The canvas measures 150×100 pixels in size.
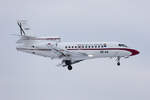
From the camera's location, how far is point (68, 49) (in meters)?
114

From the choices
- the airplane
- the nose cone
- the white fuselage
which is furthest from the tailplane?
the nose cone

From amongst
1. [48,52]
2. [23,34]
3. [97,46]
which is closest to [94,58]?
[97,46]

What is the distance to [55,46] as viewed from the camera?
113125 millimetres

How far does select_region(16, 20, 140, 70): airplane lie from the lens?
113562mm

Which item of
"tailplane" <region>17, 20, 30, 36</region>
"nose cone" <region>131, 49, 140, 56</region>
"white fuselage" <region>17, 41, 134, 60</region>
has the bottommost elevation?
"nose cone" <region>131, 49, 140, 56</region>

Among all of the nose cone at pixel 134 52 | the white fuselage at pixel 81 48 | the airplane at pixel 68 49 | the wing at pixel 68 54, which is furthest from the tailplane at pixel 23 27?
the nose cone at pixel 134 52

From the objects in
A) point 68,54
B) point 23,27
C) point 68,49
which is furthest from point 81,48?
point 23,27

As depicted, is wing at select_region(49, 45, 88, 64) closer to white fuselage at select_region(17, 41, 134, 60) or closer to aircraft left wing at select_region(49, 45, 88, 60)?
aircraft left wing at select_region(49, 45, 88, 60)

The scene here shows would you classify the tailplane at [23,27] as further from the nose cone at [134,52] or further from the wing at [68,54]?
the nose cone at [134,52]

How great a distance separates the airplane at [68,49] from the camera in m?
114

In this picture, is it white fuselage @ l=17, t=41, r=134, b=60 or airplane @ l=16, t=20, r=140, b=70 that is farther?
white fuselage @ l=17, t=41, r=134, b=60

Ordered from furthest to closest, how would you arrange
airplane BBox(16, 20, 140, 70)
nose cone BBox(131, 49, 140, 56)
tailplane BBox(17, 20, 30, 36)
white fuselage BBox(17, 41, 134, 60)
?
tailplane BBox(17, 20, 30, 36) → nose cone BBox(131, 49, 140, 56) → white fuselage BBox(17, 41, 134, 60) → airplane BBox(16, 20, 140, 70)

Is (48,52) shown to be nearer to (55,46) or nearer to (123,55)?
(55,46)

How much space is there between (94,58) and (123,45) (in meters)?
7.94
